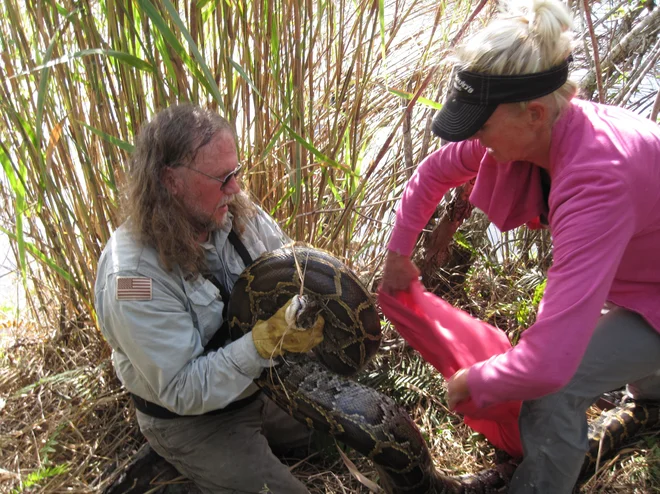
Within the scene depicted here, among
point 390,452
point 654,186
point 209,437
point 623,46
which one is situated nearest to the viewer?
point 654,186

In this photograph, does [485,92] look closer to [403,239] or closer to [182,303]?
[403,239]

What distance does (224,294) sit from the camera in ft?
8.62

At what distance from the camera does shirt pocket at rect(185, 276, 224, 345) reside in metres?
2.44

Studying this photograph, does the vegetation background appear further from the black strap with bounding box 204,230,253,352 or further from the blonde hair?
the blonde hair

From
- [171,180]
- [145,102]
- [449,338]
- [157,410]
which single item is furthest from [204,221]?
[449,338]

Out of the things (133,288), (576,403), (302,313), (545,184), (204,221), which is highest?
(545,184)

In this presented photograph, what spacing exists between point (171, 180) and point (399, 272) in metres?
1.09

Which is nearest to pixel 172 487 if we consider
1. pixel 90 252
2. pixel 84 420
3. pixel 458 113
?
pixel 84 420

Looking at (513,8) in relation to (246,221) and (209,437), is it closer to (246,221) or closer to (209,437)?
(246,221)

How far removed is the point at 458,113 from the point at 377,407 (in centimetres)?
130

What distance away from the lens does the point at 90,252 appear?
3.00 metres

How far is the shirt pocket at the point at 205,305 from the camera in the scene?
244 cm

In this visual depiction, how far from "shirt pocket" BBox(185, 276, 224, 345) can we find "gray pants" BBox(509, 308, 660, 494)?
1.38 metres

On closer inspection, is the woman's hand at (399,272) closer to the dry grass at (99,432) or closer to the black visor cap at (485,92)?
the dry grass at (99,432)
